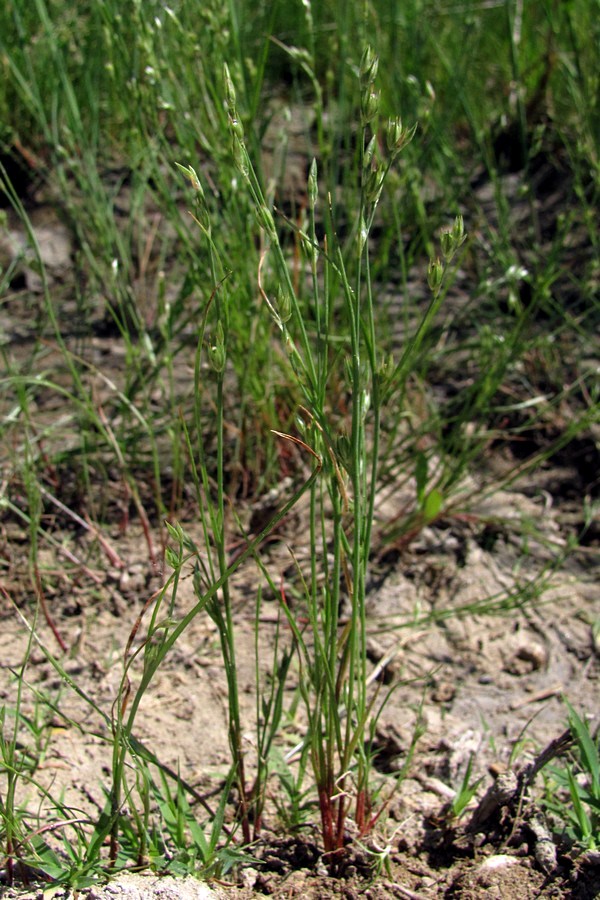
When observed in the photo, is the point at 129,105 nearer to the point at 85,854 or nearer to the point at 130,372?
the point at 130,372

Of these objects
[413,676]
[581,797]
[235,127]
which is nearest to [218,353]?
[235,127]

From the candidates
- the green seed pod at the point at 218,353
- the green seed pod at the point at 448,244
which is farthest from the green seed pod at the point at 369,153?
the green seed pod at the point at 218,353

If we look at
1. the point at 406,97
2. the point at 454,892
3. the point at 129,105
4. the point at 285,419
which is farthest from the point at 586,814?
the point at 406,97

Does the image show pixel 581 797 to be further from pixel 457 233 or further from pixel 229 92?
pixel 229 92

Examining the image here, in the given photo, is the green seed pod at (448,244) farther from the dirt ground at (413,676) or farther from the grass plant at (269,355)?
the dirt ground at (413,676)

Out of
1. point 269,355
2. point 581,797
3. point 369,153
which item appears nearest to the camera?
point 369,153
